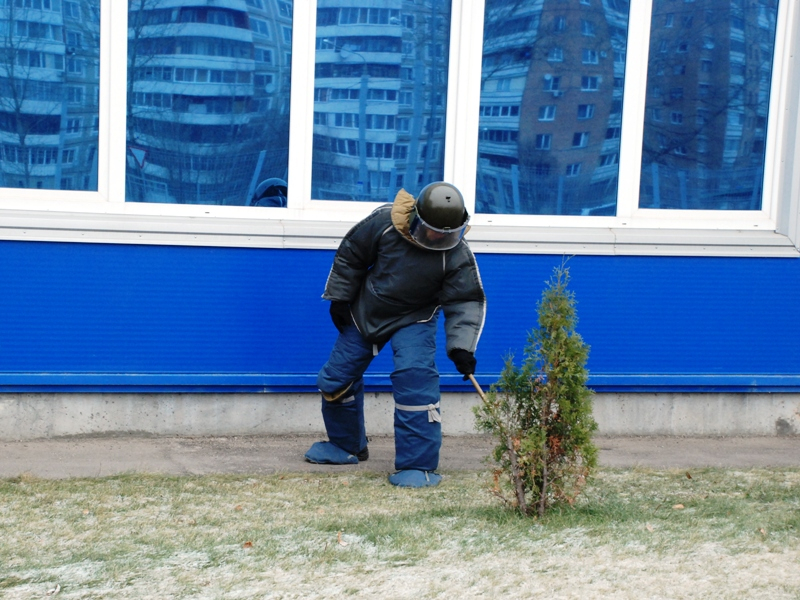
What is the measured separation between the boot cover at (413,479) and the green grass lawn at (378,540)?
0.06 m

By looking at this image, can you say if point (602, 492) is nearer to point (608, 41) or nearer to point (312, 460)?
point (312, 460)

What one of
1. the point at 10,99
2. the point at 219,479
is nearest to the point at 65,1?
the point at 10,99

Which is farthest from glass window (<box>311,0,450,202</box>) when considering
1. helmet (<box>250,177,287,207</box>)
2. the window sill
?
the window sill

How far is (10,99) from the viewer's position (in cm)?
674

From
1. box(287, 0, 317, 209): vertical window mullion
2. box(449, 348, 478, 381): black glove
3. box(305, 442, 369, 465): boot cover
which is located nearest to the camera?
box(449, 348, 478, 381): black glove

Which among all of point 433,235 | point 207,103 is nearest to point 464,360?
point 433,235

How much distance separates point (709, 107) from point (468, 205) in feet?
5.83

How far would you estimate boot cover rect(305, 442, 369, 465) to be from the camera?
6379mm

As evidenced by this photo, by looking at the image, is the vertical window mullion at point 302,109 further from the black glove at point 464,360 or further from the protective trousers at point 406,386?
the black glove at point 464,360

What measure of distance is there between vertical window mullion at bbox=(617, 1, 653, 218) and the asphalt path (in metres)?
1.63

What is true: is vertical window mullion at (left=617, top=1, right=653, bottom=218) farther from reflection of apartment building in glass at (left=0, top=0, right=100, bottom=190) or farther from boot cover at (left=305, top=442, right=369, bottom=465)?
reflection of apartment building in glass at (left=0, top=0, right=100, bottom=190)

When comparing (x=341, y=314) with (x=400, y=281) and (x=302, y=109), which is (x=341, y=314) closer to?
(x=400, y=281)

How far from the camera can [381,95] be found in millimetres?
7168

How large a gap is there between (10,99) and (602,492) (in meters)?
4.17
